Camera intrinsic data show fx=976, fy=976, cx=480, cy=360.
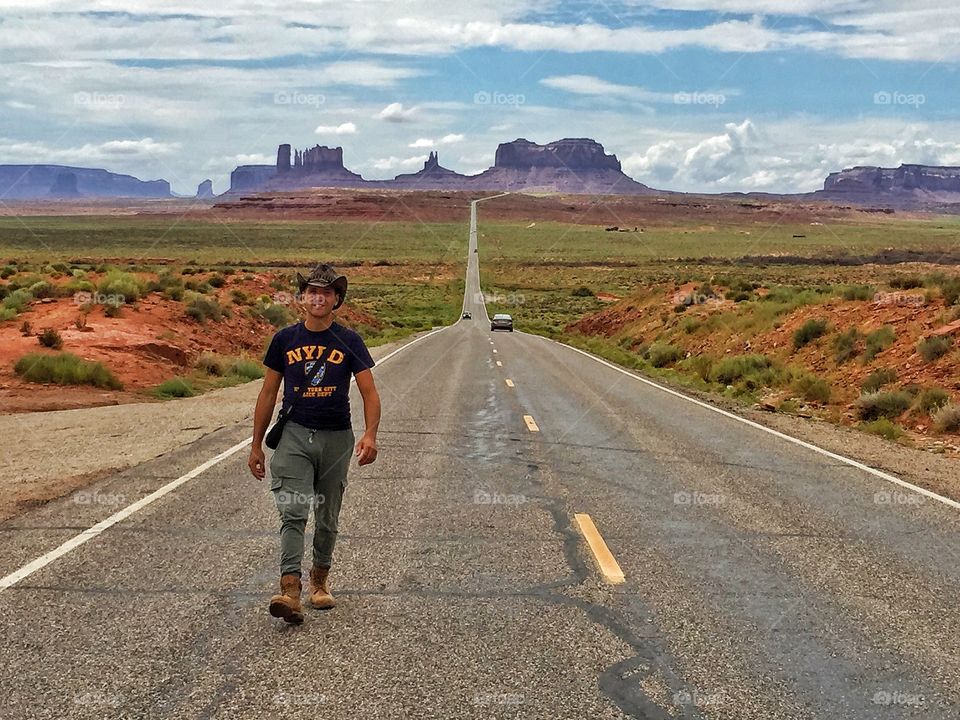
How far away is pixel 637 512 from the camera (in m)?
8.80

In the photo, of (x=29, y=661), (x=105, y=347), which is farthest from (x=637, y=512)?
(x=105, y=347)

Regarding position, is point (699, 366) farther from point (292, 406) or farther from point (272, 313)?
point (292, 406)

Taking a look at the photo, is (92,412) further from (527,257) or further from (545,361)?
(527,257)

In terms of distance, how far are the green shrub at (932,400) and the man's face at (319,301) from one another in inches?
539

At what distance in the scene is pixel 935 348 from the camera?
19.3 m

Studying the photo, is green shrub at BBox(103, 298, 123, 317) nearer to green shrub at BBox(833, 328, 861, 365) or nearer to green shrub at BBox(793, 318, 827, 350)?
green shrub at BBox(793, 318, 827, 350)

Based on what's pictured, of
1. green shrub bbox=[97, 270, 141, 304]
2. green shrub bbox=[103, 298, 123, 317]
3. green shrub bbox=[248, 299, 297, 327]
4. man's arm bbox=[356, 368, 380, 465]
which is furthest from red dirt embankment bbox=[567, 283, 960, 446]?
green shrub bbox=[97, 270, 141, 304]

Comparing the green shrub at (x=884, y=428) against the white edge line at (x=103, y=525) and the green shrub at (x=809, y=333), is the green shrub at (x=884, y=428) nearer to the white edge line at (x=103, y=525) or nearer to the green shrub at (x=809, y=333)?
the green shrub at (x=809, y=333)

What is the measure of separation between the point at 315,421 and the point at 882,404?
14406 mm

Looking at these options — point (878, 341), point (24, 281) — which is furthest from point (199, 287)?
point (878, 341)

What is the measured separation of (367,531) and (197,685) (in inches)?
128

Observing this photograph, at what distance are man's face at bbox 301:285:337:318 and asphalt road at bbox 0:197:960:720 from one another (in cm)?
180

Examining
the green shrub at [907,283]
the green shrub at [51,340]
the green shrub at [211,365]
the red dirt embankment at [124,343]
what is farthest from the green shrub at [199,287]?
the green shrub at [907,283]

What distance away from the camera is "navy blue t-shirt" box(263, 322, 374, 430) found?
18.9 ft
